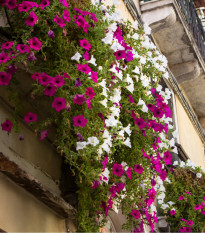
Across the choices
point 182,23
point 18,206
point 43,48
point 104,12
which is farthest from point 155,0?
point 18,206

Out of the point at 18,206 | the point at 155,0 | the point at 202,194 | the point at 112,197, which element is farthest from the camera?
the point at 155,0

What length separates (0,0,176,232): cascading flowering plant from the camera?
146 inches

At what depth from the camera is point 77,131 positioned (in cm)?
372

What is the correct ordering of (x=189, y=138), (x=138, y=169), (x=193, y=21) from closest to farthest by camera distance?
(x=138, y=169), (x=189, y=138), (x=193, y=21)

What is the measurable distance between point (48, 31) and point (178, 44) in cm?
571

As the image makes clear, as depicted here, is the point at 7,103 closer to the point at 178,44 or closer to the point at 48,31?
the point at 48,31

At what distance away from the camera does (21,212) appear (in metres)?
4.00

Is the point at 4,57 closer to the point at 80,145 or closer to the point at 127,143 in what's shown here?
the point at 80,145

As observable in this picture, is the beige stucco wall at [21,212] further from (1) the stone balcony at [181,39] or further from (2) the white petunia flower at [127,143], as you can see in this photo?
(1) the stone balcony at [181,39]

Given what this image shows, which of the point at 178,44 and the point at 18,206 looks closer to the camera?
the point at 18,206

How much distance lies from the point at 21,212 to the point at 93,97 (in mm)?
1010

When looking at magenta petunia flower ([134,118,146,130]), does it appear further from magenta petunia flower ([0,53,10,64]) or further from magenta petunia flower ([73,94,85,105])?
magenta petunia flower ([0,53,10,64])

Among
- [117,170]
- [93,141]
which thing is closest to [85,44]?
[93,141]

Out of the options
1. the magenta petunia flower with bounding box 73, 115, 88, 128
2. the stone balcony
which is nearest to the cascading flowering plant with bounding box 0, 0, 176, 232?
the magenta petunia flower with bounding box 73, 115, 88, 128
